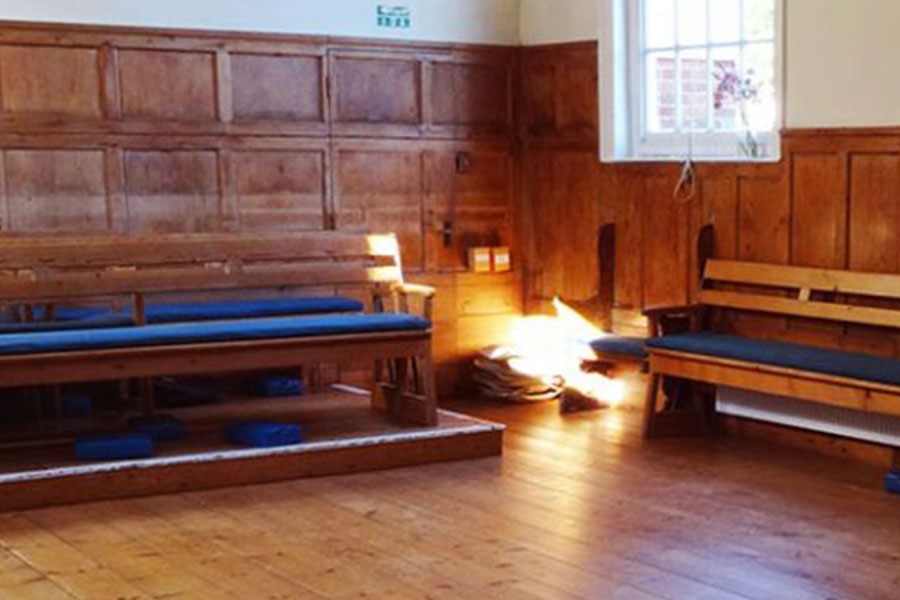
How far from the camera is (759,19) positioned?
6.59m

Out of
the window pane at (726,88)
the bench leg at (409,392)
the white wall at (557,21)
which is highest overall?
the white wall at (557,21)

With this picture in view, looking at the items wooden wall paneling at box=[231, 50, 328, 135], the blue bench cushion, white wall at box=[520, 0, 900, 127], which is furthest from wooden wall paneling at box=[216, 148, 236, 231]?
white wall at box=[520, 0, 900, 127]

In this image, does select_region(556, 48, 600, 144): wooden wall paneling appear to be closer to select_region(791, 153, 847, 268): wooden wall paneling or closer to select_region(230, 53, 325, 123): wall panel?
select_region(230, 53, 325, 123): wall panel

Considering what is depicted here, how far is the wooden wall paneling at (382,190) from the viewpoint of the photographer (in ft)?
24.6

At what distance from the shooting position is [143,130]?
6.90 m

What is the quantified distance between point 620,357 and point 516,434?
641 mm

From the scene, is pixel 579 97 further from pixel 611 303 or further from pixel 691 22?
pixel 611 303

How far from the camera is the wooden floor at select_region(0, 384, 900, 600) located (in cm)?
428

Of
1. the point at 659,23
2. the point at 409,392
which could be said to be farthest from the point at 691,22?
the point at 409,392

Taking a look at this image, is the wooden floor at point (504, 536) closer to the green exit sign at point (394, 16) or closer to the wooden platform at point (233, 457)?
the wooden platform at point (233, 457)

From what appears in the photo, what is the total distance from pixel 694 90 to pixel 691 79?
2.4 inches

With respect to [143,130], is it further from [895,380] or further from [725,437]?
[895,380]

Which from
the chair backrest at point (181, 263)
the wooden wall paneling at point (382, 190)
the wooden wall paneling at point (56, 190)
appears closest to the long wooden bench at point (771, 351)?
the chair backrest at point (181, 263)

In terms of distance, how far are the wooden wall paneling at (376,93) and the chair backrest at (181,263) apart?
0.85m
